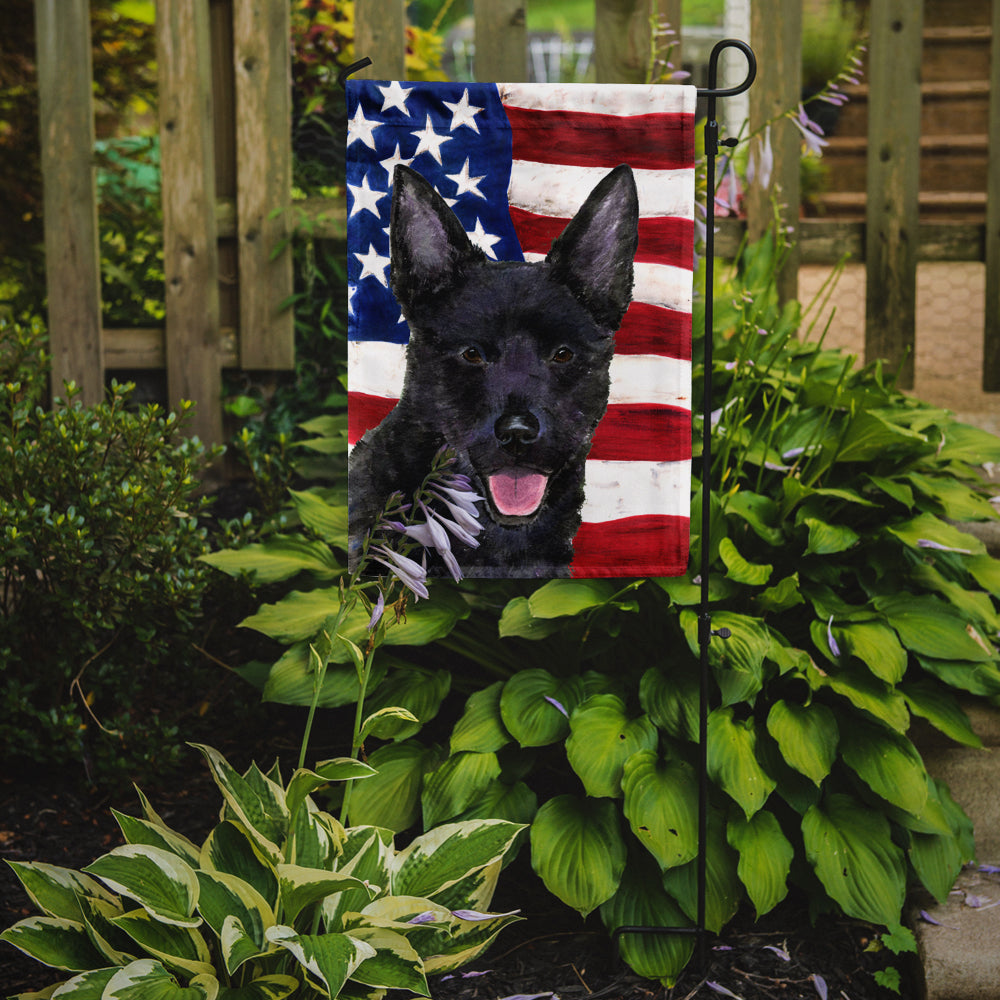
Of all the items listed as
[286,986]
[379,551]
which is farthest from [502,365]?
[286,986]

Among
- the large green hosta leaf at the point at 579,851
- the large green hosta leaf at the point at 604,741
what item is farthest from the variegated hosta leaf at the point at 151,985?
the large green hosta leaf at the point at 604,741

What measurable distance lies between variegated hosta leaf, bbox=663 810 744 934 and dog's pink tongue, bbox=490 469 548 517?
835mm

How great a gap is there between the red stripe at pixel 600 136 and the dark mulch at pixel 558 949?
1.64m

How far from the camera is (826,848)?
2141 millimetres

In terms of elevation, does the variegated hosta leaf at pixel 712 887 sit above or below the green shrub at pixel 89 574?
below

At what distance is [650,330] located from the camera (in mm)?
2098

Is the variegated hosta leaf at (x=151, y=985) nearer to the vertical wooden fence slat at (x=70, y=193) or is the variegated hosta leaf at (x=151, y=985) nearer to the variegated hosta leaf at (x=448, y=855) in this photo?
the variegated hosta leaf at (x=448, y=855)

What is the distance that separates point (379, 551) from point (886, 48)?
9.77 feet

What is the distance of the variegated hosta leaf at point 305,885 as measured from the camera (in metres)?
1.63

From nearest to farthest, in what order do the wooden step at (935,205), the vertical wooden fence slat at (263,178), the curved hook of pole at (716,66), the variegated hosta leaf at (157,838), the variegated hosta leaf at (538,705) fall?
1. the variegated hosta leaf at (157,838)
2. the curved hook of pole at (716,66)
3. the variegated hosta leaf at (538,705)
4. the vertical wooden fence slat at (263,178)
5. the wooden step at (935,205)

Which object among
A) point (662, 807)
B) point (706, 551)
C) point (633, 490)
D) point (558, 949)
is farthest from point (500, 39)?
point (558, 949)

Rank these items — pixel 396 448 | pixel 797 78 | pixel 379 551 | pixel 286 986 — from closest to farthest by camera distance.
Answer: pixel 286 986 < pixel 379 551 < pixel 396 448 < pixel 797 78

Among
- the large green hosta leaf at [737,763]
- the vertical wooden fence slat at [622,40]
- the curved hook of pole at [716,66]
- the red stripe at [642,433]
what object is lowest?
the large green hosta leaf at [737,763]

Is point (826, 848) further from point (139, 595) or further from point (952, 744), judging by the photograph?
point (139, 595)
